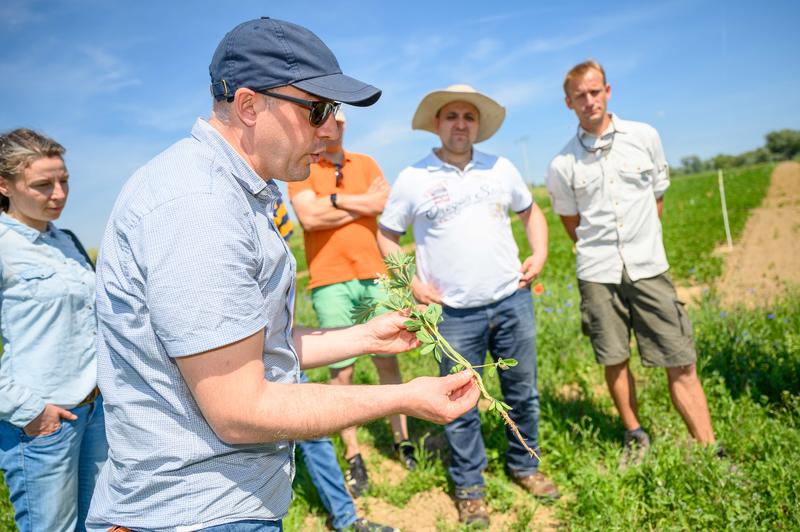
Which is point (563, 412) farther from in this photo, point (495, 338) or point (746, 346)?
point (746, 346)

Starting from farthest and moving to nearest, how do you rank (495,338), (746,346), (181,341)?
(746,346)
(495,338)
(181,341)

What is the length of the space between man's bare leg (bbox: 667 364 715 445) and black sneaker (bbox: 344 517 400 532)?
1887 millimetres

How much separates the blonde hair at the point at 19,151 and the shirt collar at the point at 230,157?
148 cm

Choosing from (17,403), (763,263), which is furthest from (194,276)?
(763,263)

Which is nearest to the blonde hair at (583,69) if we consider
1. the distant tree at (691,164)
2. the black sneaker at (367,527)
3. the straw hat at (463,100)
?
the straw hat at (463,100)

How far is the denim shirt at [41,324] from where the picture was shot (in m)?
2.33

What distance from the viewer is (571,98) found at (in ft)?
11.8

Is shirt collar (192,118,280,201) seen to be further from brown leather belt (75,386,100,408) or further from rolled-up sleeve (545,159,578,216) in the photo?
rolled-up sleeve (545,159,578,216)

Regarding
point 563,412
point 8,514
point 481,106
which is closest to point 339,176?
point 481,106

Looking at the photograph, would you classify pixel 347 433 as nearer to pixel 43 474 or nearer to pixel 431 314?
pixel 43 474

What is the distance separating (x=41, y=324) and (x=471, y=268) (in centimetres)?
220

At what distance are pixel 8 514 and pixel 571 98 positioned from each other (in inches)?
183

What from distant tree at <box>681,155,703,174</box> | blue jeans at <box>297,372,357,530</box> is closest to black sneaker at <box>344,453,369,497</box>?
blue jeans at <box>297,372,357,530</box>

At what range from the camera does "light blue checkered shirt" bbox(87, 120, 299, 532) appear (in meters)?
1.13
